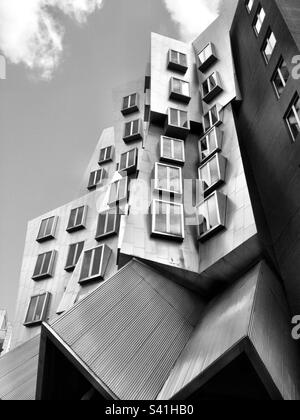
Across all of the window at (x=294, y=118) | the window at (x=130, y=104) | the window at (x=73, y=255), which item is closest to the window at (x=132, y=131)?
the window at (x=130, y=104)

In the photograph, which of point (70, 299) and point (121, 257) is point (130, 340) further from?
point (70, 299)

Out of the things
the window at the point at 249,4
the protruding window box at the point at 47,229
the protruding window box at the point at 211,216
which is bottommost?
the protruding window box at the point at 211,216

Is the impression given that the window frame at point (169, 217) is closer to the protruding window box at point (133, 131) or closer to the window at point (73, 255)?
the window at point (73, 255)

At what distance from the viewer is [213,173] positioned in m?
19.4

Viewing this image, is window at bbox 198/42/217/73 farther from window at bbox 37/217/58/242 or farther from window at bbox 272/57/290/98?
window at bbox 37/217/58/242

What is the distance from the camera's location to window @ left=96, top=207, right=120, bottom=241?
21516 mm

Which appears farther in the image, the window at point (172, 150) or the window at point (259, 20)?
the window at point (172, 150)

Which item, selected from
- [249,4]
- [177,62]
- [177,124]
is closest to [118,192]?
[177,124]

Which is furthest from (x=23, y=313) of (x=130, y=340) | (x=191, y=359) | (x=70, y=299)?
(x=191, y=359)

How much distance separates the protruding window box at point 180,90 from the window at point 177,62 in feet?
5.90

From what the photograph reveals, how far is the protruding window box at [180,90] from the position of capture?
24625mm
